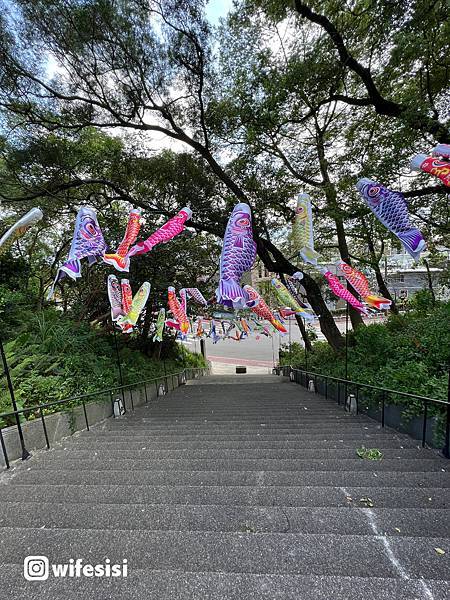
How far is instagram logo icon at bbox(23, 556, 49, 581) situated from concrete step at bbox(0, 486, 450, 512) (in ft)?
1.92

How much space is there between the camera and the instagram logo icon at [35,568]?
148 centimetres

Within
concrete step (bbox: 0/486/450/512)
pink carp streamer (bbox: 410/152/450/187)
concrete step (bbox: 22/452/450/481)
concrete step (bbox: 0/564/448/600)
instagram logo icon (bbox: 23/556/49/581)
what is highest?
pink carp streamer (bbox: 410/152/450/187)

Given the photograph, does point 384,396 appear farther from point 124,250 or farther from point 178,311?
point 124,250

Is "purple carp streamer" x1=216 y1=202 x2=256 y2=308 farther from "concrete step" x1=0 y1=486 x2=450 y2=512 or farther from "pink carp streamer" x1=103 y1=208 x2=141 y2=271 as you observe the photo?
"concrete step" x1=0 y1=486 x2=450 y2=512

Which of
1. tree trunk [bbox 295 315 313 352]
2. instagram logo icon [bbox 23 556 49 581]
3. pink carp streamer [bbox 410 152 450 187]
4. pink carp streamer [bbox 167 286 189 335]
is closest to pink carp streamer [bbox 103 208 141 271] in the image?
pink carp streamer [bbox 167 286 189 335]

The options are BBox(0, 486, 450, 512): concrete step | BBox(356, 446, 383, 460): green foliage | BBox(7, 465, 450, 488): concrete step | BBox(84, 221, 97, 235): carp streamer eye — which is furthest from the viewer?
BBox(84, 221, 97, 235): carp streamer eye

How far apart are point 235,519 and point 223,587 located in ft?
1.87

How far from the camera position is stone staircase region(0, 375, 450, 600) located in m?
1.38

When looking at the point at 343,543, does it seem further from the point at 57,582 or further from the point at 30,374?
the point at 30,374

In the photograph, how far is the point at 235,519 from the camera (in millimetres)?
1902

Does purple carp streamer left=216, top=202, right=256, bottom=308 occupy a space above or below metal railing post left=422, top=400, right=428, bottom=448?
above

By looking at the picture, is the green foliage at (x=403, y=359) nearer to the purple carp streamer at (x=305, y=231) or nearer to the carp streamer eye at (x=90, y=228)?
the purple carp streamer at (x=305, y=231)

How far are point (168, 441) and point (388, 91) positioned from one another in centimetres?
870

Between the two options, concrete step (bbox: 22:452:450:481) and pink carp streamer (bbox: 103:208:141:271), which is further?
pink carp streamer (bbox: 103:208:141:271)
